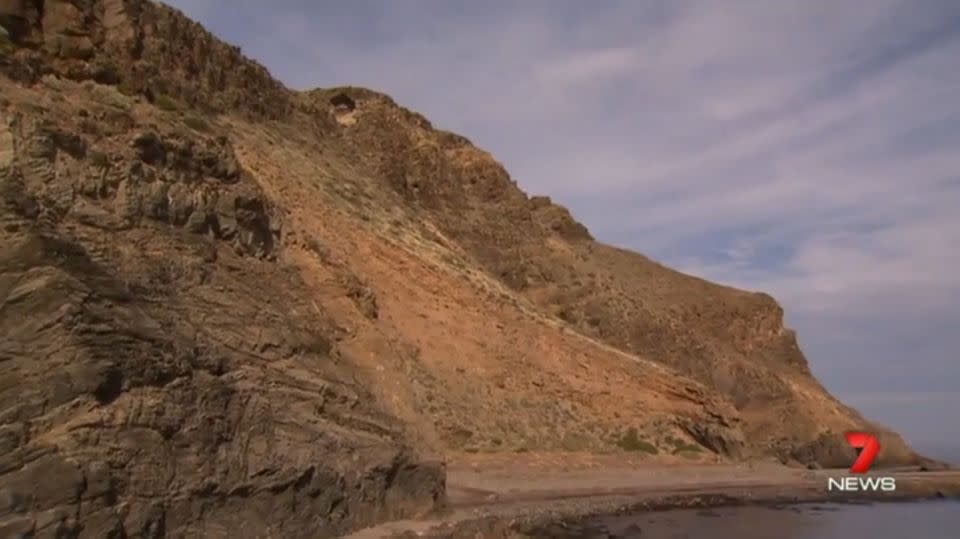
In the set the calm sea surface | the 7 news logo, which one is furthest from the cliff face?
the calm sea surface

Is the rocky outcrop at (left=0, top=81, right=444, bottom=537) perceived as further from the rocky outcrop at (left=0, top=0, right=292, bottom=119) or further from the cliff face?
the rocky outcrop at (left=0, top=0, right=292, bottom=119)

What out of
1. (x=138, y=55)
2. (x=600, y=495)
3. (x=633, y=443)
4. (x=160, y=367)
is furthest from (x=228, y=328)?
(x=633, y=443)

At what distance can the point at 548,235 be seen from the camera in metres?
67.9

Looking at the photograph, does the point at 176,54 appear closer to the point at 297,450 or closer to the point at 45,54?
the point at 45,54

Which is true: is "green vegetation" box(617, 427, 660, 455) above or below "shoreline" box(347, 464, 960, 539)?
above

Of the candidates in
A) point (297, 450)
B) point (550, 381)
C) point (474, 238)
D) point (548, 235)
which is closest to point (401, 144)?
point (474, 238)

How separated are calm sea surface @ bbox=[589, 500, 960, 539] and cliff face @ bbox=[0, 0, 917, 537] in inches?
231

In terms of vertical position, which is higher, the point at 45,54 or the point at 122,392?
the point at 45,54

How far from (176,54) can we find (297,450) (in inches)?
989

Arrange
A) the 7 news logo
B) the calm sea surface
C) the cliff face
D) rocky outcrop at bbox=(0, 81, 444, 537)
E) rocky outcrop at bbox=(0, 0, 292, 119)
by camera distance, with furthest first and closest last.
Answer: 1. the 7 news logo
2. the calm sea surface
3. rocky outcrop at bbox=(0, 0, 292, 119)
4. the cliff face
5. rocky outcrop at bbox=(0, 81, 444, 537)

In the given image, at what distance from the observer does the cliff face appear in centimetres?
1355

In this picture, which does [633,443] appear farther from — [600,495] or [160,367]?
[160,367]

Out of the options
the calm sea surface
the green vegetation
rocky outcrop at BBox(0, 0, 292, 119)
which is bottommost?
the calm sea surface

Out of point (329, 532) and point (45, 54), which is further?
point (45, 54)
